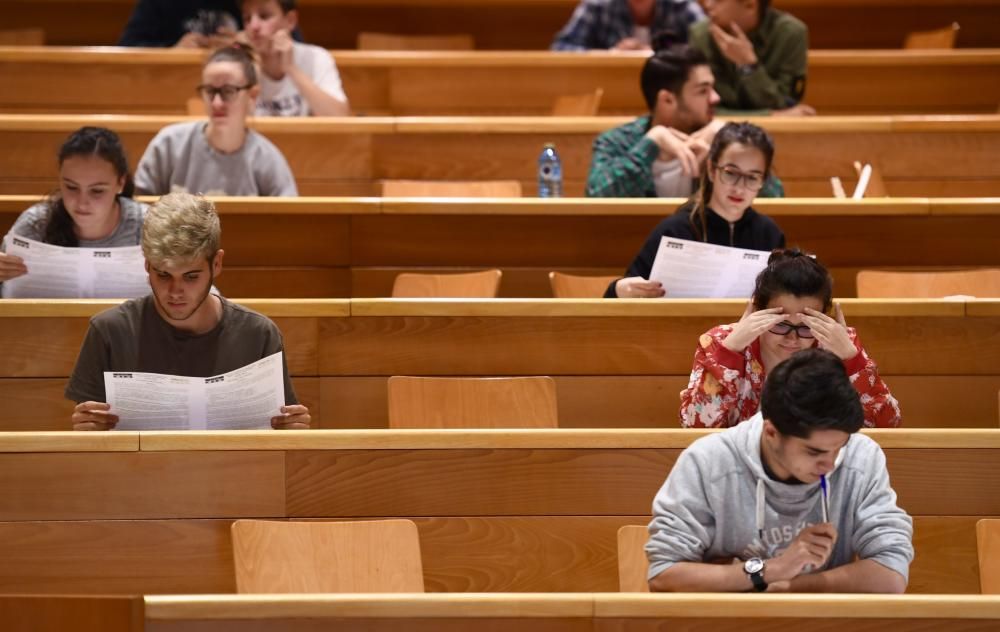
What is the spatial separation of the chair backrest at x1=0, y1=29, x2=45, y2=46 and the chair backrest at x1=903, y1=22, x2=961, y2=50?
316 cm

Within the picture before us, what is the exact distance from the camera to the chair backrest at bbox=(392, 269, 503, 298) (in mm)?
3393

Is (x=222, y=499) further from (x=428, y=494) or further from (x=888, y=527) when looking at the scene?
(x=888, y=527)

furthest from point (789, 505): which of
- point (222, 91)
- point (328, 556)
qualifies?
point (222, 91)

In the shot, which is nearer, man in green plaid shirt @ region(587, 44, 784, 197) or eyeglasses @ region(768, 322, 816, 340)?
eyeglasses @ region(768, 322, 816, 340)

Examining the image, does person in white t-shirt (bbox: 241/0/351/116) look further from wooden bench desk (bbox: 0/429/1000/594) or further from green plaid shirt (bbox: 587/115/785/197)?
wooden bench desk (bbox: 0/429/1000/594)

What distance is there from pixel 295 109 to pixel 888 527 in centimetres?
279

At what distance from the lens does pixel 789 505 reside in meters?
1.99

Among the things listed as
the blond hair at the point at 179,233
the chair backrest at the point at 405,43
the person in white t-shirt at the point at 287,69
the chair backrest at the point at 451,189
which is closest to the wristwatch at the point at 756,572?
the blond hair at the point at 179,233

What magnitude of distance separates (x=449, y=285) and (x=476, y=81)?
4.75 ft

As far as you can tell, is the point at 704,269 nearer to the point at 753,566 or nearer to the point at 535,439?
the point at 535,439

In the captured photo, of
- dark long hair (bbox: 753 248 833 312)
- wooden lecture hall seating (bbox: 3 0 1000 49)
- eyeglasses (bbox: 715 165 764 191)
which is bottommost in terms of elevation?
dark long hair (bbox: 753 248 833 312)

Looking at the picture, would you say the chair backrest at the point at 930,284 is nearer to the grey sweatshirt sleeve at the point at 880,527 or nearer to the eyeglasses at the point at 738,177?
the eyeglasses at the point at 738,177

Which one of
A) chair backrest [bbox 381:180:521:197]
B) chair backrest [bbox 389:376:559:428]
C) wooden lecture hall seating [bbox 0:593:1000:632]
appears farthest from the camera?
chair backrest [bbox 381:180:521:197]

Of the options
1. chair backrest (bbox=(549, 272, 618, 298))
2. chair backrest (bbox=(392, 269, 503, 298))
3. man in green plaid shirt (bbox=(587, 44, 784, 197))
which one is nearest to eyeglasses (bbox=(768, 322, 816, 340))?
chair backrest (bbox=(549, 272, 618, 298))
